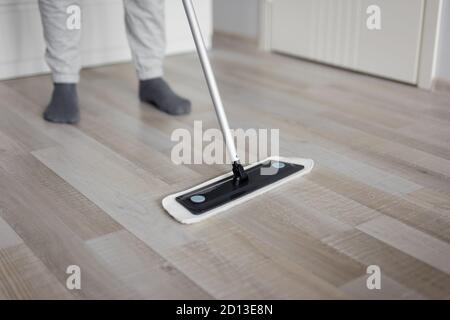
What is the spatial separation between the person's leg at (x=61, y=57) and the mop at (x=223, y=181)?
1.79 feet

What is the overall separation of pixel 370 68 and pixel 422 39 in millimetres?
235

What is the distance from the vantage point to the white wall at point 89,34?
6.64 feet

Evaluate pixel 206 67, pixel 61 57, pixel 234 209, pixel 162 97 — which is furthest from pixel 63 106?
pixel 234 209

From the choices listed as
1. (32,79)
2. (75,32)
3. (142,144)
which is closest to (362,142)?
(142,144)

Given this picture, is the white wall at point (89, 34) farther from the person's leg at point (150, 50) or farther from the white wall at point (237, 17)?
the person's leg at point (150, 50)

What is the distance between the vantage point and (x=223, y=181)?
1214 millimetres

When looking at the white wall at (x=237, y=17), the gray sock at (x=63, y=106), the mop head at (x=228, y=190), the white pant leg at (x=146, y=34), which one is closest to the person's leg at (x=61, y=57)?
→ the gray sock at (x=63, y=106)

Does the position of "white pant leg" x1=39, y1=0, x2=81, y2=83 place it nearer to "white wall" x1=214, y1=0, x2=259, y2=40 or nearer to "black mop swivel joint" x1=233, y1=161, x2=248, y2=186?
"black mop swivel joint" x1=233, y1=161, x2=248, y2=186

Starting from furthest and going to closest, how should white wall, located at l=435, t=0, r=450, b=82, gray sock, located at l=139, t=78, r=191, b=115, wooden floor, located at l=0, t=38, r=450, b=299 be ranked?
white wall, located at l=435, t=0, r=450, b=82 → gray sock, located at l=139, t=78, r=191, b=115 → wooden floor, located at l=0, t=38, r=450, b=299

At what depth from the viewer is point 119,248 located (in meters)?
1.00

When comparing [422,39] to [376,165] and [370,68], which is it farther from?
[376,165]

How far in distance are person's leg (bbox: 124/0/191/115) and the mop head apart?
20.0 inches

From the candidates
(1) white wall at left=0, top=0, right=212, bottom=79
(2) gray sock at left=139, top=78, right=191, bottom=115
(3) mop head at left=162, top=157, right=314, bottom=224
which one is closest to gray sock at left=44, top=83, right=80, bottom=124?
(2) gray sock at left=139, top=78, right=191, bottom=115

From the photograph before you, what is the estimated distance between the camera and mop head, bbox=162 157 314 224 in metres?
1.10
